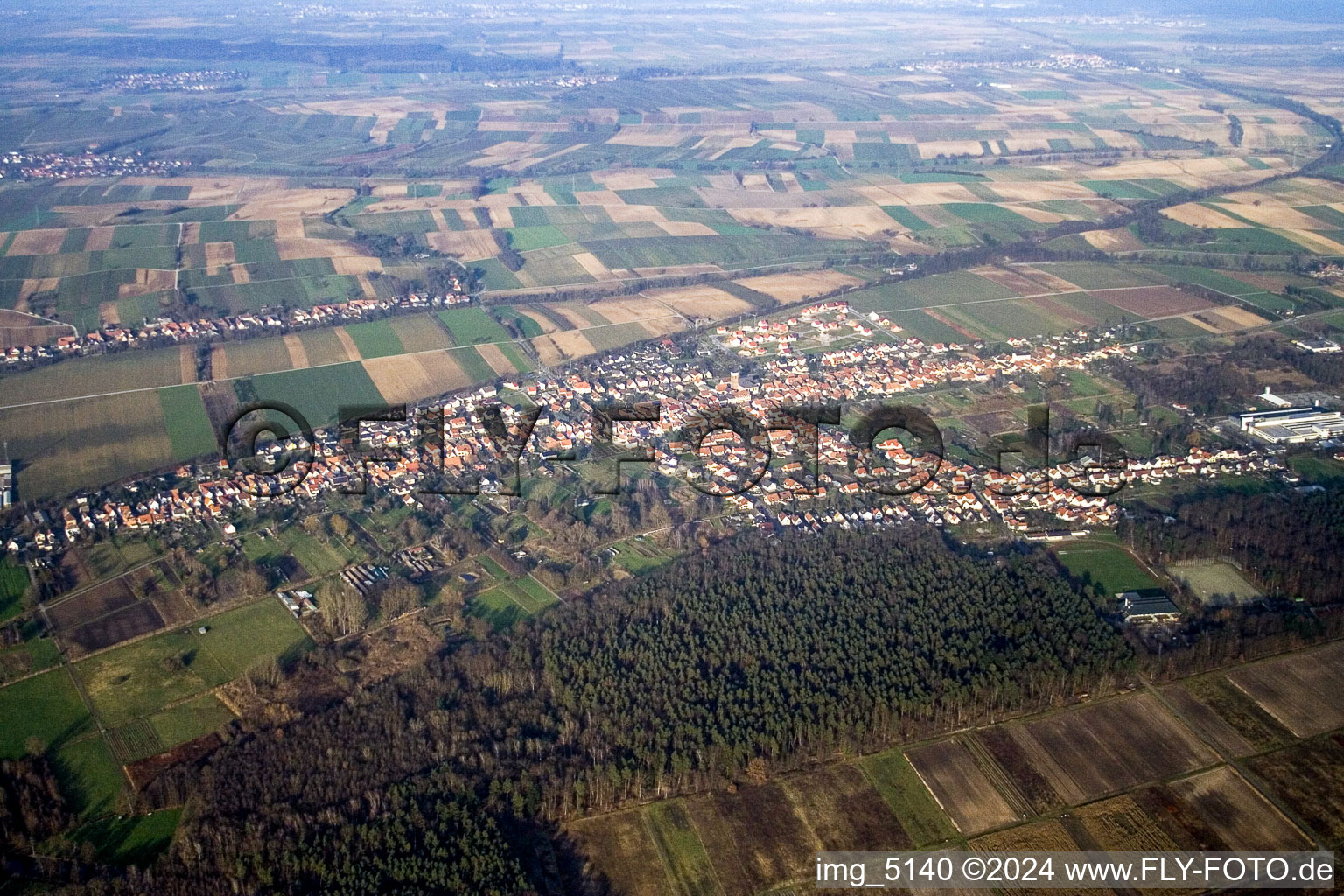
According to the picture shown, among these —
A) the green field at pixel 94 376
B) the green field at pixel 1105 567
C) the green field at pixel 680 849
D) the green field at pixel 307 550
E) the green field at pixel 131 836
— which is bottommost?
the green field at pixel 680 849

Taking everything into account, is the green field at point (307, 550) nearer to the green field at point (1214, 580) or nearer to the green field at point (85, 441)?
the green field at point (85, 441)

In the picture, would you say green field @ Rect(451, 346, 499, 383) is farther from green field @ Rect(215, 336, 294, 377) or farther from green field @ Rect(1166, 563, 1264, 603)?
green field @ Rect(1166, 563, 1264, 603)

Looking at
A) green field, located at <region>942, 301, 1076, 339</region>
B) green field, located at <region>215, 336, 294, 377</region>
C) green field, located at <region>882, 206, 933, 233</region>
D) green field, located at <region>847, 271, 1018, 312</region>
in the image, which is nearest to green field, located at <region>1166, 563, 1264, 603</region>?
green field, located at <region>942, 301, 1076, 339</region>

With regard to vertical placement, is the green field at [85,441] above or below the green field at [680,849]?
above

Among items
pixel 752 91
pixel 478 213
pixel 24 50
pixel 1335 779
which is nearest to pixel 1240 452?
pixel 1335 779

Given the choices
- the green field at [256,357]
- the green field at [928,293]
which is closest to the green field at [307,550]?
the green field at [256,357]

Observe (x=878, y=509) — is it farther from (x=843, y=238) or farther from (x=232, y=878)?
(x=843, y=238)
